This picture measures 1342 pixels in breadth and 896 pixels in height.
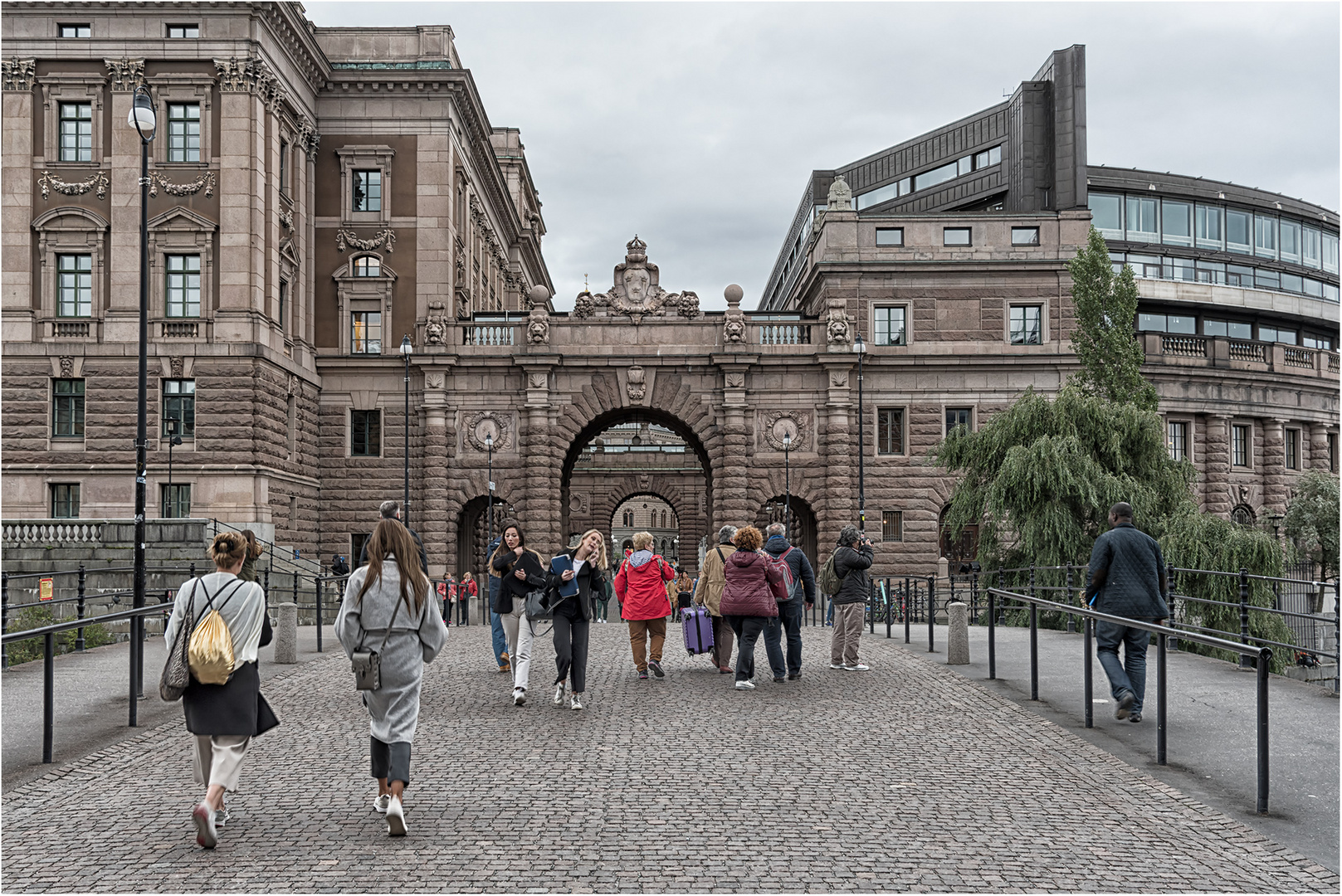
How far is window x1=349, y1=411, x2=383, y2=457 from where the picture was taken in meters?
42.1

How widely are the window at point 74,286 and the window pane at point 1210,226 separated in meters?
53.5

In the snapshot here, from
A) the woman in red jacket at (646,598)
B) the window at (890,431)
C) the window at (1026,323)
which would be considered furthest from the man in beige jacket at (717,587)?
the window at (1026,323)

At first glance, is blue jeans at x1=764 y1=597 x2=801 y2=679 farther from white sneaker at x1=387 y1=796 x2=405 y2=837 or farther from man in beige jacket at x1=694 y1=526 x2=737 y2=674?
white sneaker at x1=387 y1=796 x2=405 y2=837

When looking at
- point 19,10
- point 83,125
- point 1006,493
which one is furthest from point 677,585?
point 19,10

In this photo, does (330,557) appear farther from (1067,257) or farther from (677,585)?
(1067,257)

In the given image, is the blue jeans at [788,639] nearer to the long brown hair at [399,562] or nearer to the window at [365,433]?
the long brown hair at [399,562]

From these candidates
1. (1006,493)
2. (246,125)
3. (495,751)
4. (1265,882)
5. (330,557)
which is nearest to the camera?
(1265,882)

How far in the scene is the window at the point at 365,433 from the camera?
42.1 m

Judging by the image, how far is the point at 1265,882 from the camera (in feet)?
20.6

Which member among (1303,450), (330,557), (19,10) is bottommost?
(330,557)

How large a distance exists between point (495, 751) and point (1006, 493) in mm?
21868

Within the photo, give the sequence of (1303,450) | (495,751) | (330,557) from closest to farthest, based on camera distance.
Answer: (495,751)
(330,557)
(1303,450)

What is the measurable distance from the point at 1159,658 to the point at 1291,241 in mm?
65947

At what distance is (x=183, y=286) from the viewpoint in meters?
35.7
